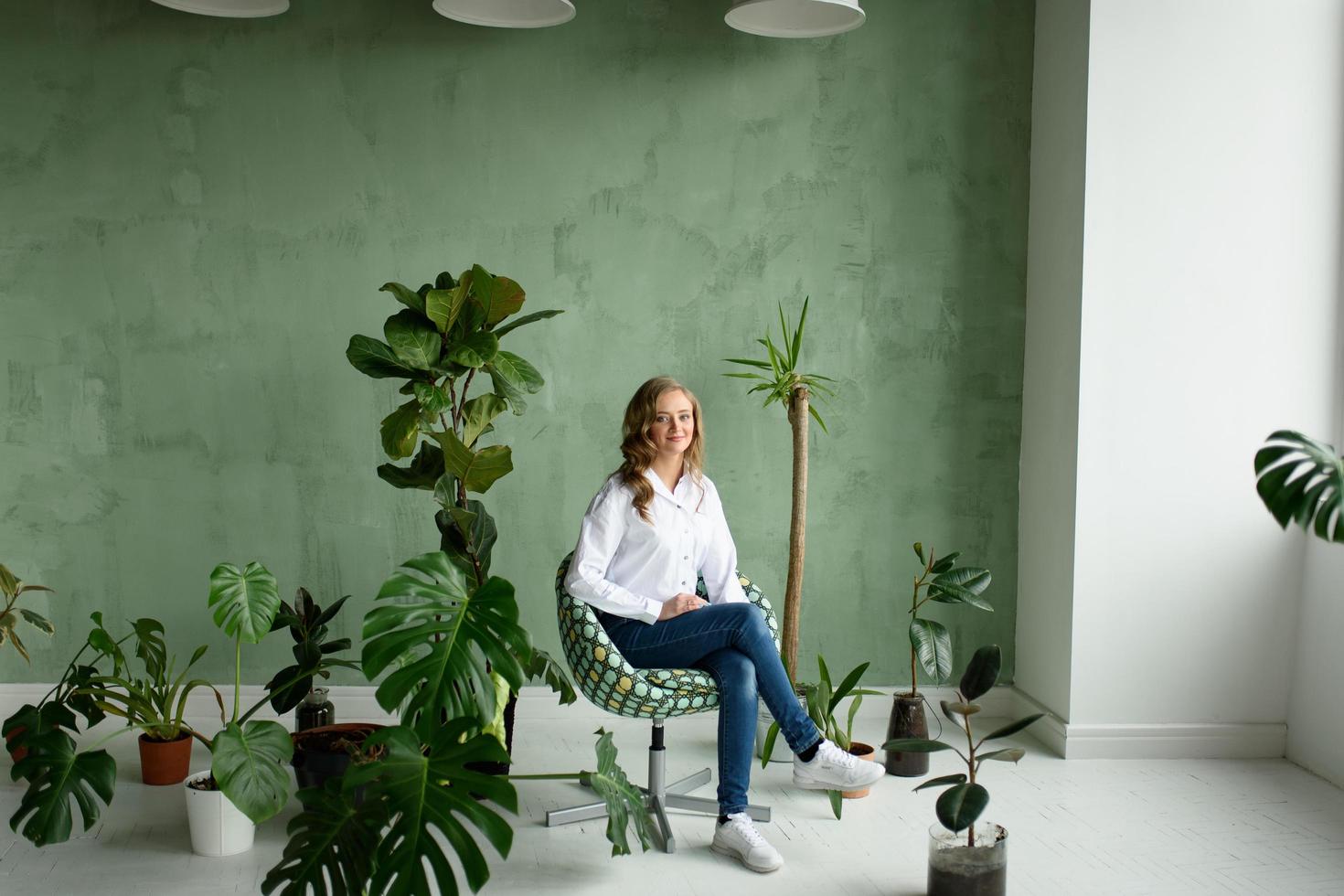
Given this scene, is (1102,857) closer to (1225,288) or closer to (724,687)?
(724,687)

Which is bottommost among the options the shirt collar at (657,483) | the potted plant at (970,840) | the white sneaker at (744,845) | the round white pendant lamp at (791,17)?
the white sneaker at (744,845)

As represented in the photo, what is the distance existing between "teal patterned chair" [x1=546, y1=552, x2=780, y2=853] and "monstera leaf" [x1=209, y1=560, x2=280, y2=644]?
79 cm

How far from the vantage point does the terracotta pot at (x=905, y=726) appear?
13.0 ft

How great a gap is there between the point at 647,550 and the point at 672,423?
374 mm

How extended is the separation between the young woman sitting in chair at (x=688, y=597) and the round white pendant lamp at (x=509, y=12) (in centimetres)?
129

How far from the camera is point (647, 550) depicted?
11.3 feet

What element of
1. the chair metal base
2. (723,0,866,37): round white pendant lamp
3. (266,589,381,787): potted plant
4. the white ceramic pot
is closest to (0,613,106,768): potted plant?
A: the white ceramic pot

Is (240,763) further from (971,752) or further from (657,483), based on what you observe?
(971,752)

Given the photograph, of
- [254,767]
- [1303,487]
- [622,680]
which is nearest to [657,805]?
[622,680]

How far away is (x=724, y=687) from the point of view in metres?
3.25

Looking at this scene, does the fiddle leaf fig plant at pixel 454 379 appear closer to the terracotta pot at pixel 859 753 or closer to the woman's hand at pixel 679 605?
the woman's hand at pixel 679 605

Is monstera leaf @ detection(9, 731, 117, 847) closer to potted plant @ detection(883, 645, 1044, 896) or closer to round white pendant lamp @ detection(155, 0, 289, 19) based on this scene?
potted plant @ detection(883, 645, 1044, 896)

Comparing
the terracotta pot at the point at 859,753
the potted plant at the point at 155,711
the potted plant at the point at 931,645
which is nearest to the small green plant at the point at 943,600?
the potted plant at the point at 931,645

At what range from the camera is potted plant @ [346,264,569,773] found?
11.3 ft
